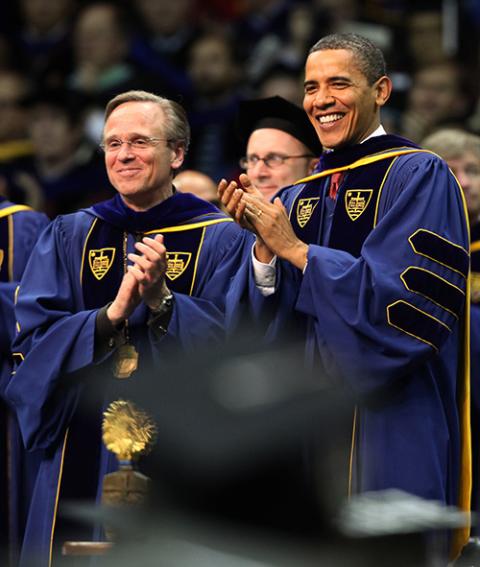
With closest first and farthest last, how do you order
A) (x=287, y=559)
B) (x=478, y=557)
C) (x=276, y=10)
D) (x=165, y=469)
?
1. (x=287, y=559)
2. (x=165, y=469)
3. (x=478, y=557)
4. (x=276, y=10)

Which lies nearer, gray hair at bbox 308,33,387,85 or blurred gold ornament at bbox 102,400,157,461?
blurred gold ornament at bbox 102,400,157,461

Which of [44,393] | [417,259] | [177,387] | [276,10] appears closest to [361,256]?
[417,259]

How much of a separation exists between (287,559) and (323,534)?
0.11m

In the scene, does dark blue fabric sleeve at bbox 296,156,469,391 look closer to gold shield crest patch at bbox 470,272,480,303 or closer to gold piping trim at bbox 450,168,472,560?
gold piping trim at bbox 450,168,472,560

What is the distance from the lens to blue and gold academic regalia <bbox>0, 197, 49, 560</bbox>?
6.77 metres

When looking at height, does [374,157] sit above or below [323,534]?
above

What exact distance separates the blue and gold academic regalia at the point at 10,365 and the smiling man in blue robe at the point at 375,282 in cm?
151

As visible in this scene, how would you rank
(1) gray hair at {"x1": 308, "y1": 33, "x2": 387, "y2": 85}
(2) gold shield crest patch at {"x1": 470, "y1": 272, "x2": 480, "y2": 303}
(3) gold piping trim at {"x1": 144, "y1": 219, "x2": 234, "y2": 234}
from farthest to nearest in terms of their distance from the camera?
1. (2) gold shield crest patch at {"x1": 470, "y1": 272, "x2": 480, "y2": 303}
2. (3) gold piping trim at {"x1": 144, "y1": 219, "x2": 234, "y2": 234}
3. (1) gray hair at {"x1": 308, "y1": 33, "x2": 387, "y2": 85}

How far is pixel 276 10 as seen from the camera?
11.7 metres

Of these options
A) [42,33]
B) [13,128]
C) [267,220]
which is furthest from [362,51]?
[42,33]

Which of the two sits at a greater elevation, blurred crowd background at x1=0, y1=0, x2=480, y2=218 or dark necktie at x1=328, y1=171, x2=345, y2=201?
blurred crowd background at x1=0, y1=0, x2=480, y2=218

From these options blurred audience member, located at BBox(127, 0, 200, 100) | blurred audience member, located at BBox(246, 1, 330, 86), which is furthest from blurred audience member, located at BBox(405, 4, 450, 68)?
blurred audience member, located at BBox(127, 0, 200, 100)

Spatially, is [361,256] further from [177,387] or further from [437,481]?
[177,387]

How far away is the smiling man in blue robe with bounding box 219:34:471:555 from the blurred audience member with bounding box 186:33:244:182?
515cm
